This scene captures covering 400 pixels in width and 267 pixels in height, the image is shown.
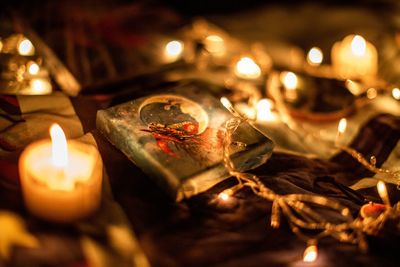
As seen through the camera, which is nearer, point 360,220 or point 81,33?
point 360,220

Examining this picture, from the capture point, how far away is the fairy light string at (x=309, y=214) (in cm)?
90

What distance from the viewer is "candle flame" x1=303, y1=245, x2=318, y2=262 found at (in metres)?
0.85

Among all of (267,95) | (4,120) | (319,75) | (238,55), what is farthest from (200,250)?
(238,55)

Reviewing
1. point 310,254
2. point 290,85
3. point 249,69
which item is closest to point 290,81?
point 290,85

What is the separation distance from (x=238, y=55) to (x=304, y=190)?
834 mm

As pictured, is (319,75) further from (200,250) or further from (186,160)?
(200,250)

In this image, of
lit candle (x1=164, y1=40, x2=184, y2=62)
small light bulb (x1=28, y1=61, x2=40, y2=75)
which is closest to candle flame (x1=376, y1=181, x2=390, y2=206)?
lit candle (x1=164, y1=40, x2=184, y2=62)

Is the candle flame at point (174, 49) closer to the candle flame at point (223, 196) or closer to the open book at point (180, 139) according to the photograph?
the open book at point (180, 139)

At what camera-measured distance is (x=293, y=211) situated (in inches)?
37.6

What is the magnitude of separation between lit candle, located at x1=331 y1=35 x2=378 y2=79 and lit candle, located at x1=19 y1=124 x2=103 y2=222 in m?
1.10

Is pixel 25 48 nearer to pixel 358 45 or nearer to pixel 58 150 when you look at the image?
pixel 58 150

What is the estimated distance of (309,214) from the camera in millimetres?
948

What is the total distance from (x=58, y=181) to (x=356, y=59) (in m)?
1.19

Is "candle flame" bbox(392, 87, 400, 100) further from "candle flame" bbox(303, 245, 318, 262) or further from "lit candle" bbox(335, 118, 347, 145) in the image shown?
"candle flame" bbox(303, 245, 318, 262)
